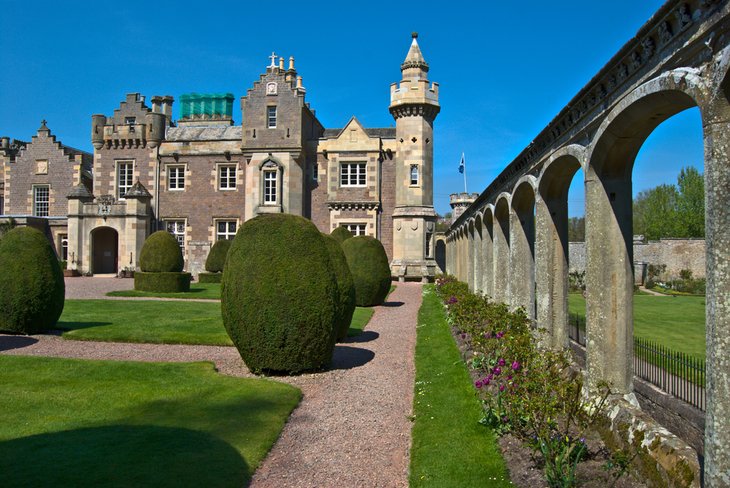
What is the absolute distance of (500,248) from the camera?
45.5ft

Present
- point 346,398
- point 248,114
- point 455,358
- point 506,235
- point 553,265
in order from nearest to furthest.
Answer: point 346,398 → point 553,265 → point 455,358 → point 506,235 → point 248,114

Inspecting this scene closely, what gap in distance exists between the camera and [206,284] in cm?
2859

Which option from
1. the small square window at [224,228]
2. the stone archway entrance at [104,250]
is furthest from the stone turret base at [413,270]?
the stone archway entrance at [104,250]

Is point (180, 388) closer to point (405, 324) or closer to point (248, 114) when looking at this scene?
point (405, 324)

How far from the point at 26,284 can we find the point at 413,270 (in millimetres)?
20646

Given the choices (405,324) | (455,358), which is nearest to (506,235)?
(405,324)

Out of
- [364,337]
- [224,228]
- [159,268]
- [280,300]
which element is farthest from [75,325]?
[224,228]

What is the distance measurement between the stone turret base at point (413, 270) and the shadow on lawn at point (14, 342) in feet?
66.7

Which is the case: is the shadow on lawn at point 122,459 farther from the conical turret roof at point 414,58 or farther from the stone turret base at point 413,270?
the conical turret roof at point 414,58

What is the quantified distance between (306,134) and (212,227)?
7.89 meters

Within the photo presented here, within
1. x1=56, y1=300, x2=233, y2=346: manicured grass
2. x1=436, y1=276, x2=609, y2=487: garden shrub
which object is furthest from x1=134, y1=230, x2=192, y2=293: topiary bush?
x1=436, y1=276, x2=609, y2=487: garden shrub

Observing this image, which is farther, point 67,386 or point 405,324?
point 405,324

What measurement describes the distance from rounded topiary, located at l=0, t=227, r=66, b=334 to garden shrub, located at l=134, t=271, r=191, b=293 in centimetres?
1000

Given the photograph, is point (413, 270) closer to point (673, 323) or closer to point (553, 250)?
point (673, 323)
